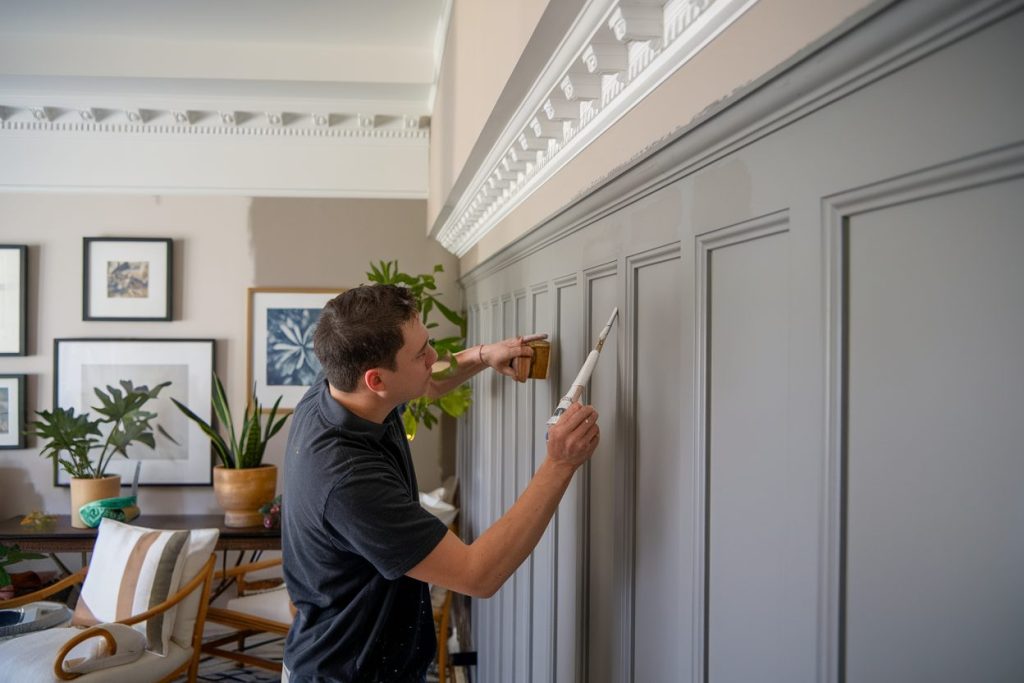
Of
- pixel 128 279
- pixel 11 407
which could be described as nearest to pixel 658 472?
pixel 128 279

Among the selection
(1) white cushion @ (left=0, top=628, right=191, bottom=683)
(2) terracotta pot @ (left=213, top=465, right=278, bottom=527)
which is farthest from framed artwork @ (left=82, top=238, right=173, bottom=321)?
(1) white cushion @ (left=0, top=628, right=191, bottom=683)

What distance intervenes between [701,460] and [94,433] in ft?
12.1

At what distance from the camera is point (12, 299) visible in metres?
4.14

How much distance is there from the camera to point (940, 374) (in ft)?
1.71

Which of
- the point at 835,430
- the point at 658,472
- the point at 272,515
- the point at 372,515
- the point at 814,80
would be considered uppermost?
the point at 814,80

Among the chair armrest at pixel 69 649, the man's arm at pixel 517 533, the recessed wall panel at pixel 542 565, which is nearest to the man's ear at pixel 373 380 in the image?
the man's arm at pixel 517 533

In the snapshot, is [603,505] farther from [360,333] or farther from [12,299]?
[12,299]

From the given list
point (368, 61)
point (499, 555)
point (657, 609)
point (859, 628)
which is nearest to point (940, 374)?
point (859, 628)

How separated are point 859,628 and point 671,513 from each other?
0.42 m

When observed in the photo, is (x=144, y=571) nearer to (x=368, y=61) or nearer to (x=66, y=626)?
(x=66, y=626)

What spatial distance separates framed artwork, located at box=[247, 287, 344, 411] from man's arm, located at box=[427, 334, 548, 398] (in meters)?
2.21

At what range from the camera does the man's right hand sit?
118 cm

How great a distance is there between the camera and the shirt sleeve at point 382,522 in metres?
1.28

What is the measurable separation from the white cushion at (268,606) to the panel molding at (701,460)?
270 centimetres
